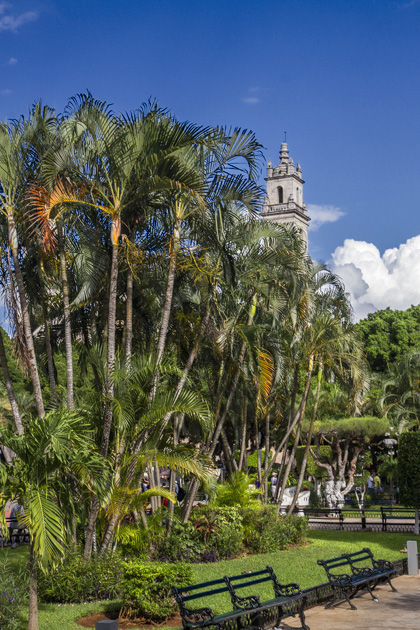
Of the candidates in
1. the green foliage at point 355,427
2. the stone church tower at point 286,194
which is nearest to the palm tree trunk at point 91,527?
the green foliage at point 355,427

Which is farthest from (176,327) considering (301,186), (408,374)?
(301,186)

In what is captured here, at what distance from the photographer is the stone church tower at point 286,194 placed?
3829 inches

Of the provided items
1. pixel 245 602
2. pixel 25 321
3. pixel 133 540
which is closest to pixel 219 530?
pixel 133 540

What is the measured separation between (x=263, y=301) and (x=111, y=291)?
7719mm

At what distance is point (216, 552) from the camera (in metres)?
15.3

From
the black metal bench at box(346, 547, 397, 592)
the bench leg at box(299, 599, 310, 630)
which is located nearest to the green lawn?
the black metal bench at box(346, 547, 397, 592)

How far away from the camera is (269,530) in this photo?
17.2 metres

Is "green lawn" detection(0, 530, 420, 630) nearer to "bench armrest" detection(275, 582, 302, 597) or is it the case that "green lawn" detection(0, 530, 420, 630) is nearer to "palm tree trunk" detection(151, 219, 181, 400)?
"bench armrest" detection(275, 582, 302, 597)

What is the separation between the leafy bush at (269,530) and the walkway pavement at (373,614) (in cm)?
478

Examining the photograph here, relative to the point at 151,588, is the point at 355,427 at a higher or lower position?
higher

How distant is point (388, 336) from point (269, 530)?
45332 millimetres

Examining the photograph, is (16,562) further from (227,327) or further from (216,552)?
(227,327)

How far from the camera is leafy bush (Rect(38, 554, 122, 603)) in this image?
1064 cm

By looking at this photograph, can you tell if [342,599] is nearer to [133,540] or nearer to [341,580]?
[341,580]
